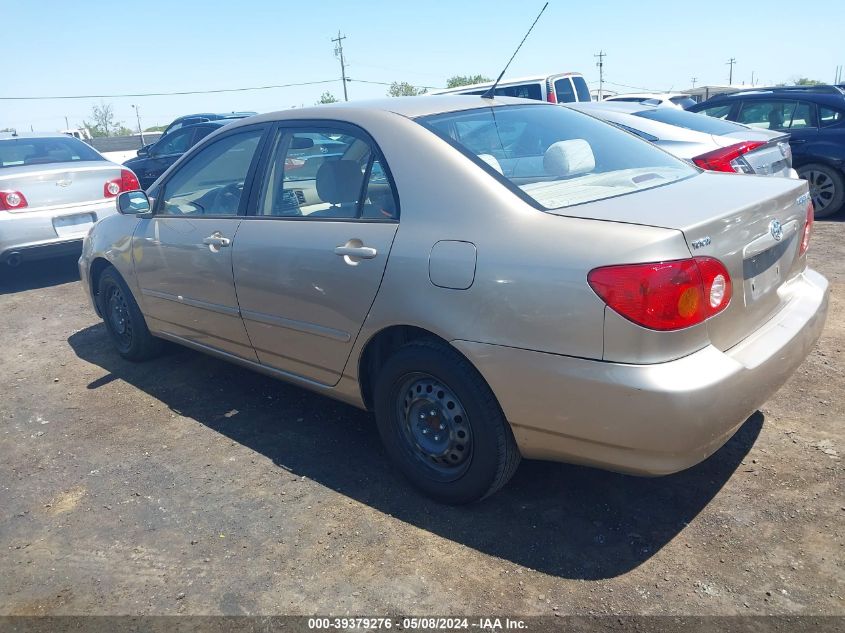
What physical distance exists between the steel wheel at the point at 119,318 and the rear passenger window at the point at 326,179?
1922mm

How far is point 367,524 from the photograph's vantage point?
2.97 metres

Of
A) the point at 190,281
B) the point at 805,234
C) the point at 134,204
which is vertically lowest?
the point at 190,281

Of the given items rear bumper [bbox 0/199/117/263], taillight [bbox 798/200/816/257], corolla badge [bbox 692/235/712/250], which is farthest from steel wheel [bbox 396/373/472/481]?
rear bumper [bbox 0/199/117/263]

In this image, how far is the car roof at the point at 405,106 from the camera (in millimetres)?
3242

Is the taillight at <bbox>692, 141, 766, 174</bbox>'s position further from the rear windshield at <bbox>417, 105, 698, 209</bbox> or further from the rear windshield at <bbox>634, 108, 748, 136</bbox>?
the rear windshield at <bbox>417, 105, 698, 209</bbox>

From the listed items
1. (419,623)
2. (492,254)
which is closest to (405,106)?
(492,254)

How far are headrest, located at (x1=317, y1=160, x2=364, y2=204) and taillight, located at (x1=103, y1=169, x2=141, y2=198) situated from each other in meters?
5.24

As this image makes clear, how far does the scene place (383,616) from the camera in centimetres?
244

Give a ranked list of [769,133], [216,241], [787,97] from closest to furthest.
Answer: [216,241], [769,133], [787,97]

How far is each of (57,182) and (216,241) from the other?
464cm

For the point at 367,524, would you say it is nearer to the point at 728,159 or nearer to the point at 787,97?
the point at 728,159

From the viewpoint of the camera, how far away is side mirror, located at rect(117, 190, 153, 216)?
14.4ft

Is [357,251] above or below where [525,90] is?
below

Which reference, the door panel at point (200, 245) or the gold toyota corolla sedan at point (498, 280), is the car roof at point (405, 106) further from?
the door panel at point (200, 245)
